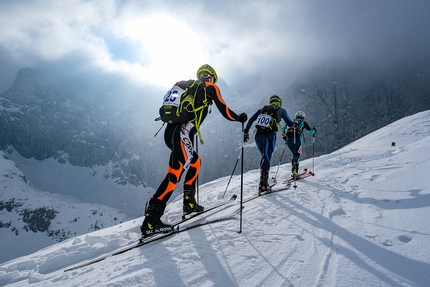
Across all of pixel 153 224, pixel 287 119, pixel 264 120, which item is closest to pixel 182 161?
pixel 153 224


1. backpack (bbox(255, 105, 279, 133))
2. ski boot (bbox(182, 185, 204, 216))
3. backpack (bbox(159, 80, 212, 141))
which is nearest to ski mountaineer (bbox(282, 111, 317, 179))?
backpack (bbox(255, 105, 279, 133))

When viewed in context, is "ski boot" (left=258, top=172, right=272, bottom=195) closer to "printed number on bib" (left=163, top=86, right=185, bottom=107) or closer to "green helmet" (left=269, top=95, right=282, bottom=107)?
"green helmet" (left=269, top=95, right=282, bottom=107)

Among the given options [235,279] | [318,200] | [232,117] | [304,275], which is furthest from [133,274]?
[318,200]

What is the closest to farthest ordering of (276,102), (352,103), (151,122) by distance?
(276,102), (352,103), (151,122)

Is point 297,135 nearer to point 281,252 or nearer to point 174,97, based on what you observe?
point 174,97

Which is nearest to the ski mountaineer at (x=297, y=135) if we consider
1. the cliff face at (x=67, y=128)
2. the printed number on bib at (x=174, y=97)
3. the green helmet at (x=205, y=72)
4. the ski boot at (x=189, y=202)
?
the green helmet at (x=205, y=72)

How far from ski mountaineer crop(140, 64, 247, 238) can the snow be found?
1.88ft

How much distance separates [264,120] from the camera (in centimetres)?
732

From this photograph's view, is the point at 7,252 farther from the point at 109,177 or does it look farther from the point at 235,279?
the point at 235,279

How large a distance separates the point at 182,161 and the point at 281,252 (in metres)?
2.46

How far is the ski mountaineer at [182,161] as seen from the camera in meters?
4.09

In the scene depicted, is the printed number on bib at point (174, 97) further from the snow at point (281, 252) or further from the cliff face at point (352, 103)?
the cliff face at point (352, 103)

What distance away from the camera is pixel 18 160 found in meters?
161

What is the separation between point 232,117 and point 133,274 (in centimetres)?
338
